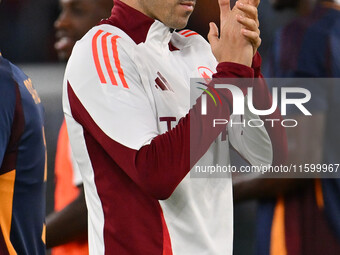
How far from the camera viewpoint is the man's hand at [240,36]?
5.03ft

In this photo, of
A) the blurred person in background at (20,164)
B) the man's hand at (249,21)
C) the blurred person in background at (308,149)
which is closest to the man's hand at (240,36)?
the man's hand at (249,21)

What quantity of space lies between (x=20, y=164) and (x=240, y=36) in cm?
64

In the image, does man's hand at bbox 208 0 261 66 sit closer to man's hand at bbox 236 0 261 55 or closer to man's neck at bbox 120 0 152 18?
man's hand at bbox 236 0 261 55

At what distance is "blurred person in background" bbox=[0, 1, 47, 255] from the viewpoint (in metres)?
1.75

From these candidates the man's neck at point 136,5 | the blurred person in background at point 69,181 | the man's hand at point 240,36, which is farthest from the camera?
the blurred person in background at point 69,181

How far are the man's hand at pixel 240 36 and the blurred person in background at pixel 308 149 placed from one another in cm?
101

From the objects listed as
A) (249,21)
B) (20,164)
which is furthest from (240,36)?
(20,164)

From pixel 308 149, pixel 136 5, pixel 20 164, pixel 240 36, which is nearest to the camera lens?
pixel 240 36

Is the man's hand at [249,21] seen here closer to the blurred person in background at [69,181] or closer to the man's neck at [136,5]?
the man's neck at [136,5]

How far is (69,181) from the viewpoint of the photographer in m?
2.62

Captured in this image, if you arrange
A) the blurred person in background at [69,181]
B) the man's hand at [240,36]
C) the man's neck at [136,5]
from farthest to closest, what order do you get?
1. the blurred person in background at [69,181]
2. the man's neck at [136,5]
3. the man's hand at [240,36]

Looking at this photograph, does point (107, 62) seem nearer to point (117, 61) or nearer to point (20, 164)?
Result: point (117, 61)

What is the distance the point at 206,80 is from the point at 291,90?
906mm

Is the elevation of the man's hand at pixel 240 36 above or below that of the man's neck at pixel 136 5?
below
